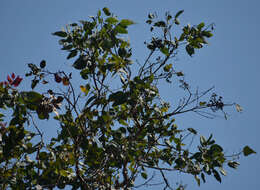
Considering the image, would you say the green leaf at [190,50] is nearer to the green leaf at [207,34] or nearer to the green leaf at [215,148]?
the green leaf at [207,34]

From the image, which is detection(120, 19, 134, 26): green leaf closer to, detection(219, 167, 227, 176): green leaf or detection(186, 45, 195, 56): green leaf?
detection(186, 45, 195, 56): green leaf

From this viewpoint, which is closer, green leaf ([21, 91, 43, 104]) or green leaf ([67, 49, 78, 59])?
green leaf ([21, 91, 43, 104])

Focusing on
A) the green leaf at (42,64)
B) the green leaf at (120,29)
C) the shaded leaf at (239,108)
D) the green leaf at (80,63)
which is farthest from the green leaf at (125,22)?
the shaded leaf at (239,108)

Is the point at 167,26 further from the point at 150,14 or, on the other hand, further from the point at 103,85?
the point at 103,85

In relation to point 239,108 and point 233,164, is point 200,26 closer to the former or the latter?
point 239,108

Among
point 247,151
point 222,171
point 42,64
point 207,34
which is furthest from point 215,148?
point 42,64

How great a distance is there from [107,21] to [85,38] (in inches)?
12.5

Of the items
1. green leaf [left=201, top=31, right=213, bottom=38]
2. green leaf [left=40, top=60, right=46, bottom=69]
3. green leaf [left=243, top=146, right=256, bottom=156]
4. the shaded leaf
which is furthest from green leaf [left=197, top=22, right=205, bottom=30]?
green leaf [left=40, top=60, right=46, bottom=69]

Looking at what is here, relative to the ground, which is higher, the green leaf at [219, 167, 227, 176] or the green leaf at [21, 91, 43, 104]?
the green leaf at [21, 91, 43, 104]

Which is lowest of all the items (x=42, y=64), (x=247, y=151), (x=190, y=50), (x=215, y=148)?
(x=247, y=151)

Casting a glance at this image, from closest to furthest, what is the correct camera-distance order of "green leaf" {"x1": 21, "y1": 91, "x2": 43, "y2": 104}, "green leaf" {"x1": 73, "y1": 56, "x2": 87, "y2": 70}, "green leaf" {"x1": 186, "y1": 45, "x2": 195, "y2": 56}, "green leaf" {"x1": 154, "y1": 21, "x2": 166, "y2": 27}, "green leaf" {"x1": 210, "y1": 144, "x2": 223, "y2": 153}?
"green leaf" {"x1": 21, "y1": 91, "x2": 43, "y2": 104} → "green leaf" {"x1": 73, "y1": 56, "x2": 87, "y2": 70} → "green leaf" {"x1": 210, "y1": 144, "x2": 223, "y2": 153} → "green leaf" {"x1": 186, "y1": 45, "x2": 195, "y2": 56} → "green leaf" {"x1": 154, "y1": 21, "x2": 166, "y2": 27}

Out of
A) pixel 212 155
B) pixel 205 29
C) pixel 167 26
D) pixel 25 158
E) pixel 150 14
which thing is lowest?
pixel 212 155

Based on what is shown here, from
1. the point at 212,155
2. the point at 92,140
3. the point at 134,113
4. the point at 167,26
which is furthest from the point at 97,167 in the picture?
the point at 167,26

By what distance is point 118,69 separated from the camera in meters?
2.19
